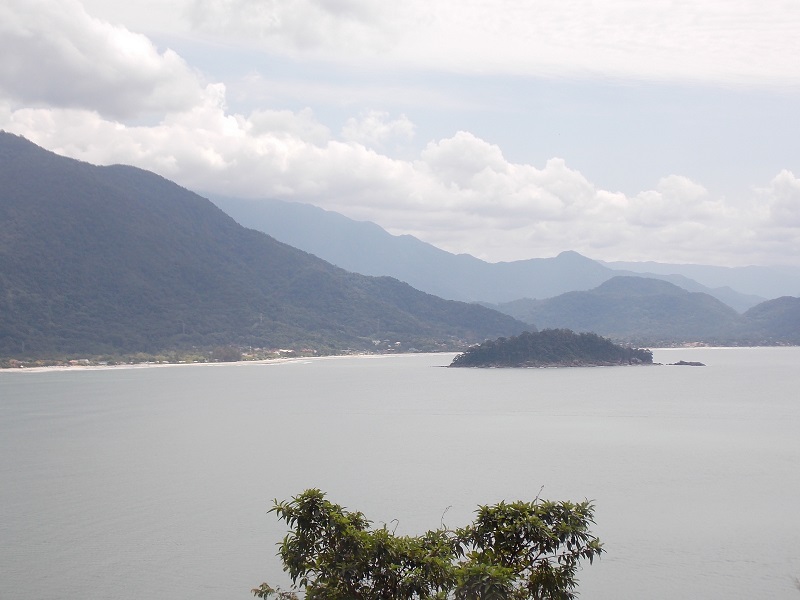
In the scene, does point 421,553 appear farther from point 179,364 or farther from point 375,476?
point 179,364

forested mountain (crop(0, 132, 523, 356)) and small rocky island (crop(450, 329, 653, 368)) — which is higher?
forested mountain (crop(0, 132, 523, 356))

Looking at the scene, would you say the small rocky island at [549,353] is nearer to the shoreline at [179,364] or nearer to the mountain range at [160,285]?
the shoreline at [179,364]

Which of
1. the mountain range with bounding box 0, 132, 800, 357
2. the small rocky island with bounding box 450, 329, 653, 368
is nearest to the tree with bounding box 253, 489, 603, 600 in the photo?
the mountain range with bounding box 0, 132, 800, 357

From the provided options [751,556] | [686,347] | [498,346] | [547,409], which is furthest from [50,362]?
[686,347]

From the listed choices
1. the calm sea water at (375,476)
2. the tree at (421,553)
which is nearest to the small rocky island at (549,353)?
the calm sea water at (375,476)

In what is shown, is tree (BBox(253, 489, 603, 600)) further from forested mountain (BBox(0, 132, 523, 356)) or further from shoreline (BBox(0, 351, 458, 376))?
forested mountain (BBox(0, 132, 523, 356))
